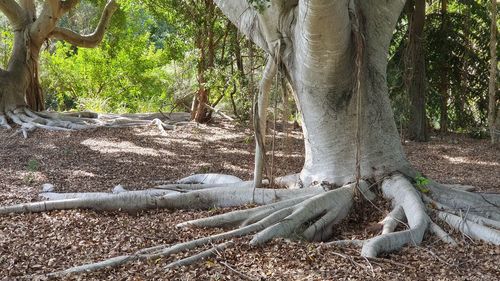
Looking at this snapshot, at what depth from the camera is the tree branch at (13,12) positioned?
45.8 feet

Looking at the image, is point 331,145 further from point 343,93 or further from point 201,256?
point 201,256

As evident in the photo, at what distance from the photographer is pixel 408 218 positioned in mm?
5070

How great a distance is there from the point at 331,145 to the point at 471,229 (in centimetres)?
159

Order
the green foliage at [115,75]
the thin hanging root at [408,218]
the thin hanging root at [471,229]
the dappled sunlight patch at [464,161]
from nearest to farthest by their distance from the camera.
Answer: the thin hanging root at [408,218]
the thin hanging root at [471,229]
the dappled sunlight patch at [464,161]
the green foliage at [115,75]

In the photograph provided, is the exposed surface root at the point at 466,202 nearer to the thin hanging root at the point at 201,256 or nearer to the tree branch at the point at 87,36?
the thin hanging root at the point at 201,256

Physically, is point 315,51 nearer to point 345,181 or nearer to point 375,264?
point 345,181

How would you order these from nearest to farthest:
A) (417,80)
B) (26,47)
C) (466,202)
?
(466,202), (417,80), (26,47)

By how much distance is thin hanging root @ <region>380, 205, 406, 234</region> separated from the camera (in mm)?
4923

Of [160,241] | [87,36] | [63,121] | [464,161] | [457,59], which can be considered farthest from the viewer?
[87,36]

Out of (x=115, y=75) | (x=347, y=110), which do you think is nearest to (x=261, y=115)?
(x=347, y=110)

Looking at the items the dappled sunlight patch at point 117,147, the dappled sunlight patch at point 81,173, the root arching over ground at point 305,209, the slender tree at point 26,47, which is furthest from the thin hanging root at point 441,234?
the slender tree at point 26,47

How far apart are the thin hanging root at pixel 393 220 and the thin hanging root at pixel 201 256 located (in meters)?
1.42

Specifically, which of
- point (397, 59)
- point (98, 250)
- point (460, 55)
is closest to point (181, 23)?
point (397, 59)

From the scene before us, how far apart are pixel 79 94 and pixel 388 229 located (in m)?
21.0
